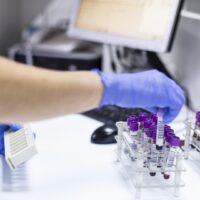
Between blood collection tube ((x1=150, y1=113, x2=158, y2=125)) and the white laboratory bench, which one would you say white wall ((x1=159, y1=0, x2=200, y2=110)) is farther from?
blood collection tube ((x1=150, y1=113, x2=158, y2=125))

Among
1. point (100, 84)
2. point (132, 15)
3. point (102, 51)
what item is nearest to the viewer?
point (100, 84)

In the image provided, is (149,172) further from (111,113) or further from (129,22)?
(129,22)

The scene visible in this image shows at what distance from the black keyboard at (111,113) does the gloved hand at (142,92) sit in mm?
303

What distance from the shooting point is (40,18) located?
194 cm

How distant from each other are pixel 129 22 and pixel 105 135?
532mm

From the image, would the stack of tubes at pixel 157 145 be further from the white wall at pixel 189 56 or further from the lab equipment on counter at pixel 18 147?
the white wall at pixel 189 56

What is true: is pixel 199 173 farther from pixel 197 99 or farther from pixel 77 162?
pixel 197 99

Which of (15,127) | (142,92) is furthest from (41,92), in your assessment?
(15,127)

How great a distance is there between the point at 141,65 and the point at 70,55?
11.3 inches

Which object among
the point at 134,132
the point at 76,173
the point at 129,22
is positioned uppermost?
the point at 129,22

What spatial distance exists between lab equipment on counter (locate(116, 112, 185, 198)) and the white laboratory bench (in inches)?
1.0

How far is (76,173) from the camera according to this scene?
2.57 feet

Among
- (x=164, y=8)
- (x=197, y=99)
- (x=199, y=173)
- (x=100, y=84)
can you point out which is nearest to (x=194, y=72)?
(x=197, y=99)

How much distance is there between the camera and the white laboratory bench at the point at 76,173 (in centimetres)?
70
